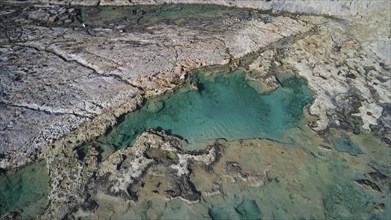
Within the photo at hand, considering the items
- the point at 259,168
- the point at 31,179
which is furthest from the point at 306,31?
the point at 31,179

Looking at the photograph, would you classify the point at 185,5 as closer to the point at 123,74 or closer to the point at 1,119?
the point at 123,74

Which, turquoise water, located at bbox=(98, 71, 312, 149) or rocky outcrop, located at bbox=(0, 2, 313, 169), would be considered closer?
rocky outcrop, located at bbox=(0, 2, 313, 169)

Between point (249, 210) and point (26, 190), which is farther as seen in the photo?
point (26, 190)

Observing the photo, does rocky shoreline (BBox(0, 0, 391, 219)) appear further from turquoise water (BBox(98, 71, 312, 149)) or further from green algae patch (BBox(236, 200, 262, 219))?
green algae patch (BBox(236, 200, 262, 219))

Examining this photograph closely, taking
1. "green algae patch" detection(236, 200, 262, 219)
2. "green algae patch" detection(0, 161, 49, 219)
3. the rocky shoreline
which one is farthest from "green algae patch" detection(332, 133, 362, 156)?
"green algae patch" detection(0, 161, 49, 219)

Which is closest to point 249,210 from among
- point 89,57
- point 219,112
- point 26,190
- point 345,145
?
point 219,112

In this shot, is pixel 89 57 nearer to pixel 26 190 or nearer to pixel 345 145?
pixel 26 190

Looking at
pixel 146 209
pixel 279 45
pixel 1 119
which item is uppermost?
pixel 279 45
